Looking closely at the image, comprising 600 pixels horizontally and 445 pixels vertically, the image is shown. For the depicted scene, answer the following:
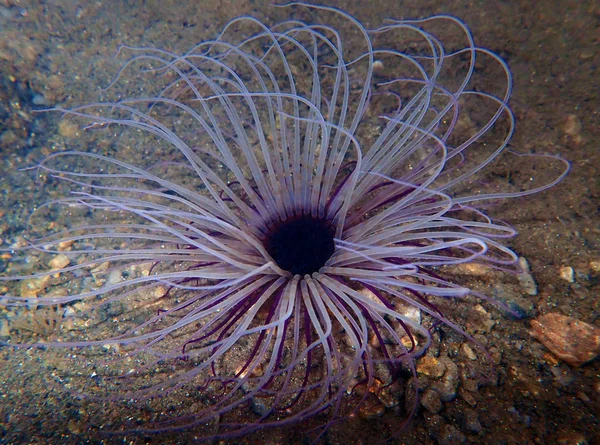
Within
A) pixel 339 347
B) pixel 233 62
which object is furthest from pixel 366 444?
pixel 233 62

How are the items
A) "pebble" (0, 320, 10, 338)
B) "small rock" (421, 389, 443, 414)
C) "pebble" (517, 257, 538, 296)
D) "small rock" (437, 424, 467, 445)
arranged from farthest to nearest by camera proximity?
"pebble" (0, 320, 10, 338)
"pebble" (517, 257, 538, 296)
"small rock" (421, 389, 443, 414)
"small rock" (437, 424, 467, 445)

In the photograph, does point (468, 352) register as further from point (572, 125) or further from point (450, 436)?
point (572, 125)

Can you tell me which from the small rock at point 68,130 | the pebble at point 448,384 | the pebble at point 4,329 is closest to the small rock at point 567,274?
the pebble at point 448,384

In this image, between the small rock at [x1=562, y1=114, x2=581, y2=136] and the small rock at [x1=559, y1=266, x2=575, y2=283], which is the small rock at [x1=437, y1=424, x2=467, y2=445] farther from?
the small rock at [x1=562, y1=114, x2=581, y2=136]

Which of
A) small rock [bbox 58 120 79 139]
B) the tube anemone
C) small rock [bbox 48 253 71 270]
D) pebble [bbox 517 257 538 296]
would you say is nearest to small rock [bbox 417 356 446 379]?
the tube anemone

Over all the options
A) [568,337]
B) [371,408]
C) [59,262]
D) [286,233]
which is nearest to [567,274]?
[568,337]

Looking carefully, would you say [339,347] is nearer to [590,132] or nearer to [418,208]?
[418,208]

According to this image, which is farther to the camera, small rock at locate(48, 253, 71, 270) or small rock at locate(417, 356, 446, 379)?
A: small rock at locate(48, 253, 71, 270)
